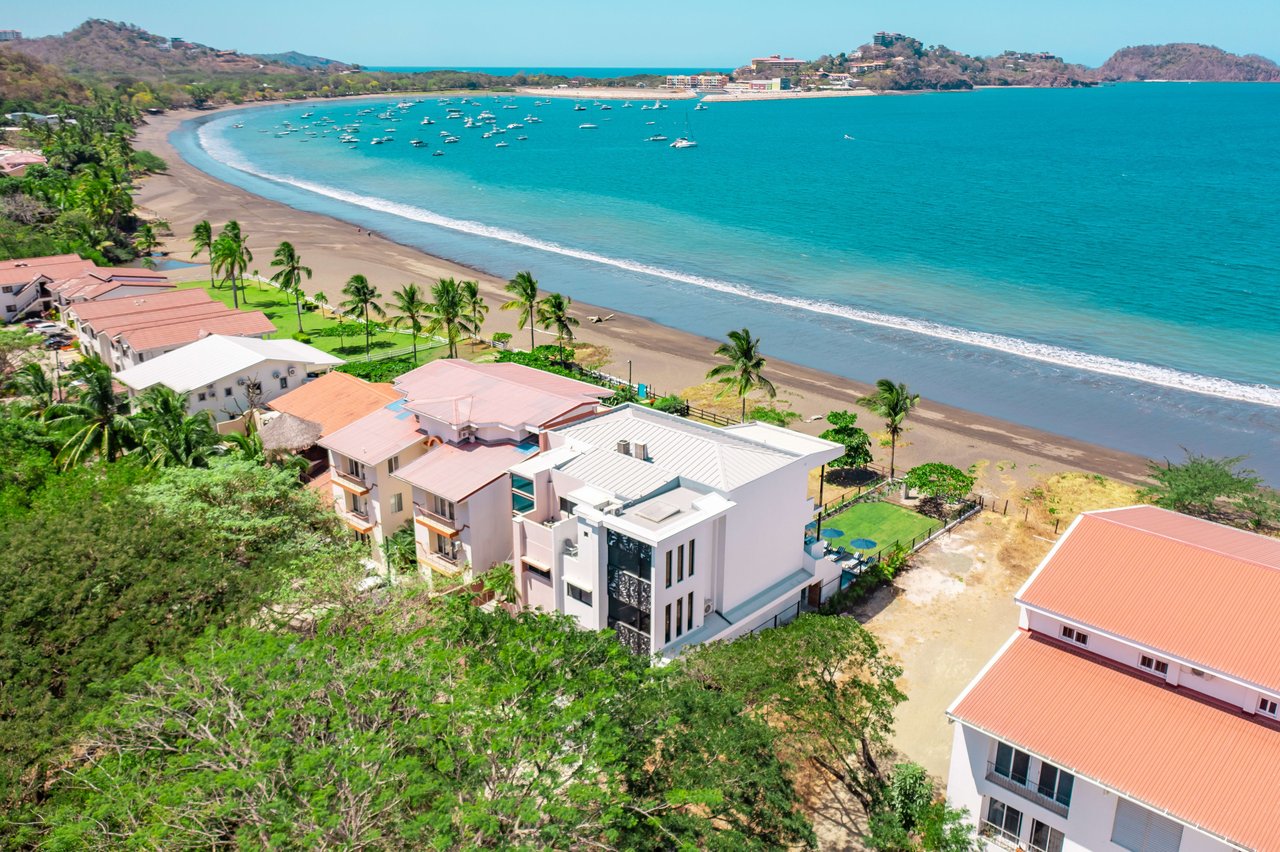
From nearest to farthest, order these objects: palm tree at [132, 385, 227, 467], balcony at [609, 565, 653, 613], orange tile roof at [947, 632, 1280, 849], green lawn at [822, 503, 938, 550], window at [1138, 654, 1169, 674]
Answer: orange tile roof at [947, 632, 1280, 849]
window at [1138, 654, 1169, 674]
balcony at [609, 565, 653, 613]
palm tree at [132, 385, 227, 467]
green lawn at [822, 503, 938, 550]

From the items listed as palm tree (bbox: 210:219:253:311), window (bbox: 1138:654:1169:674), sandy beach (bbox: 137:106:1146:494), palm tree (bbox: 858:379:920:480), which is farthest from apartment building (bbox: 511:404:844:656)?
palm tree (bbox: 210:219:253:311)

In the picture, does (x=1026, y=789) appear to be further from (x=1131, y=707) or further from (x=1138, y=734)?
(x=1131, y=707)

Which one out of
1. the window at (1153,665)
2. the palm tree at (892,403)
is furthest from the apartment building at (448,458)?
the window at (1153,665)

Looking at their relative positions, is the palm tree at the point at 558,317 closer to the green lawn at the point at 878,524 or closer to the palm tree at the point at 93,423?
the green lawn at the point at 878,524

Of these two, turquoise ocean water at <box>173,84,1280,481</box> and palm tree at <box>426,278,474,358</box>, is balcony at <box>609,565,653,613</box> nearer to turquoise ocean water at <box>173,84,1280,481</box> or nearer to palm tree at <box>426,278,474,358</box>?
palm tree at <box>426,278,474,358</box>

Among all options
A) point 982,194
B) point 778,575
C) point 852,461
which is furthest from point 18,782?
point 982,194

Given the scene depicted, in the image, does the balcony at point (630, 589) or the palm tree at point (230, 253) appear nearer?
the balcony at point (630, 589)
